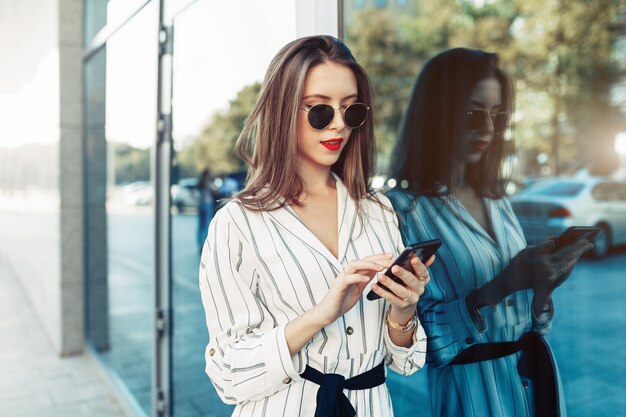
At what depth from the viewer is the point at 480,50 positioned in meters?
1.77

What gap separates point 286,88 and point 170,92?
7.55ft

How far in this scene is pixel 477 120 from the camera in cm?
176

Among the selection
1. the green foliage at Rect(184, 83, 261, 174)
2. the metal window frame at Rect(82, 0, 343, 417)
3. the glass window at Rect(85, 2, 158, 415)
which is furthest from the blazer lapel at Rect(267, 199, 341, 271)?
the glass window at Rect(85, 2, 158, 415)

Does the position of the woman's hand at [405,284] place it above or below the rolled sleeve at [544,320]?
above

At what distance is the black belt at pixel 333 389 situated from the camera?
1.48 metres

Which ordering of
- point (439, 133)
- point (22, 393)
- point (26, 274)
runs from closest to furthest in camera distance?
point (439, 133), point (22, 393), point (26, 274)

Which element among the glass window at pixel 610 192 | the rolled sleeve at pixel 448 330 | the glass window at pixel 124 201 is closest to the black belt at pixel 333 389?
the rolled sleeve at pixel 448 330

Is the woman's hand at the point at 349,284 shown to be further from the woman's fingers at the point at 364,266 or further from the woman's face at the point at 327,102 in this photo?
the woman's face at the point at 327,102

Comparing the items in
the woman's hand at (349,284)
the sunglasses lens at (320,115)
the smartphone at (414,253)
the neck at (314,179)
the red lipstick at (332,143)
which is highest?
the sunglasses lens at (320,115)

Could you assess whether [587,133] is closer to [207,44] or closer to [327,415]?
[327,415]

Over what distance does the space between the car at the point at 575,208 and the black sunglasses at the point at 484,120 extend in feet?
0.68

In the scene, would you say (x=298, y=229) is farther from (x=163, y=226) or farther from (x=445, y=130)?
(x=163, y=226)

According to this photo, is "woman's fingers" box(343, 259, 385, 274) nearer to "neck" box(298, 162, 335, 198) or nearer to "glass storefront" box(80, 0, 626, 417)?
"neck" box(298, 162, 335, 198)

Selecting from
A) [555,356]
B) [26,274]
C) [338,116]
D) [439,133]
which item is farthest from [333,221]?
[26,274]
